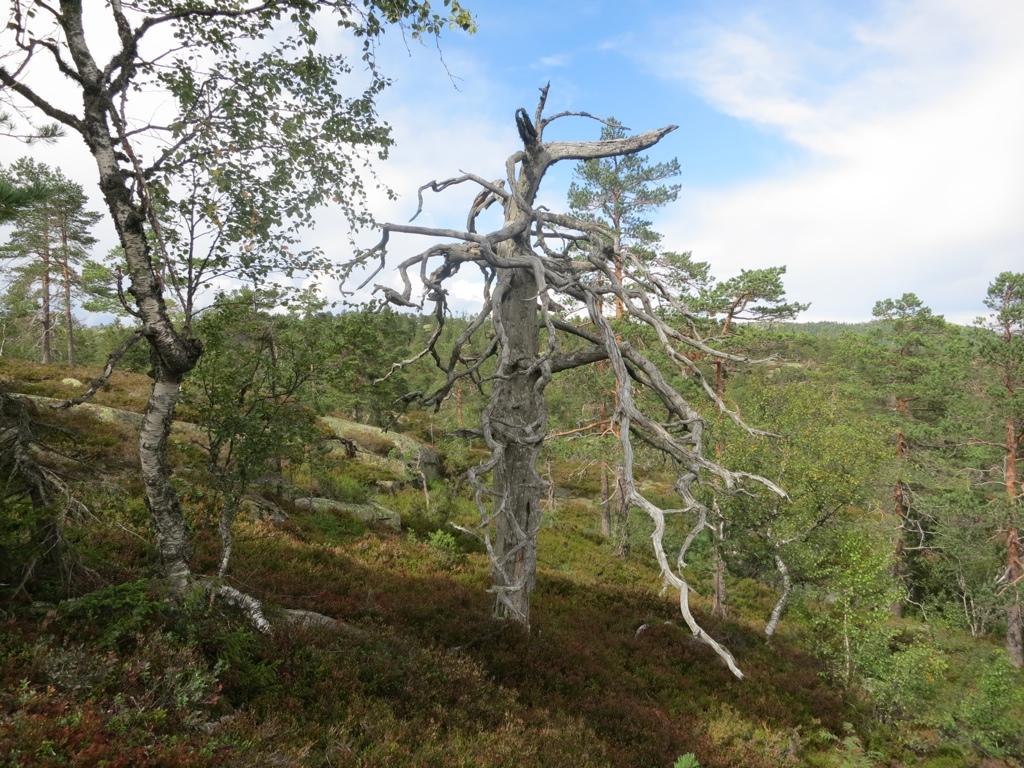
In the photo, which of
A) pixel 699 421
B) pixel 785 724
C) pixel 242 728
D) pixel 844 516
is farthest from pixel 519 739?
pixel 844 516

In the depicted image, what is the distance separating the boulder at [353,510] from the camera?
45.9 ft

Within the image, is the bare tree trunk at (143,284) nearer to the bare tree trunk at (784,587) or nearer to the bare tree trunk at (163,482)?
the bare tree trunk at (163,482)

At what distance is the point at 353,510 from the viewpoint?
587 inches

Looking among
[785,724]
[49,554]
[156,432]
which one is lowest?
[785,724]

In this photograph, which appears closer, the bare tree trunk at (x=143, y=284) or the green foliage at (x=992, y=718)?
the bare tree trunk at (x=143, y=284)

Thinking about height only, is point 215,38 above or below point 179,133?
above

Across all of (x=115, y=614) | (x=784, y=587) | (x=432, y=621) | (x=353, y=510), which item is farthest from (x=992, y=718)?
(x=353, y=510)

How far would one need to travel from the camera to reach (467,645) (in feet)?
23.8

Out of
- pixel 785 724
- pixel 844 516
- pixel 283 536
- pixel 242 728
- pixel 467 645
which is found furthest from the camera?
pixel 844 516

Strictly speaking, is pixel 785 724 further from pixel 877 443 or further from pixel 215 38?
pixel 215 38

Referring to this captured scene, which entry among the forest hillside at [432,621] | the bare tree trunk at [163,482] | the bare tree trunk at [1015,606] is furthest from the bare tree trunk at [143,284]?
the bare tree trunk at [1015,606]

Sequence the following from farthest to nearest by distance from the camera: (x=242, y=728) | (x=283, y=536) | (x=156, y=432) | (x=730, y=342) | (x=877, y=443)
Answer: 1. (x=730, y=342)
2. (x=877, y=443)
3. (x=283, y=536)
4. (x=156, y=432)
5. (x=242, y=728)

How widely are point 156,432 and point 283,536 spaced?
262 inches

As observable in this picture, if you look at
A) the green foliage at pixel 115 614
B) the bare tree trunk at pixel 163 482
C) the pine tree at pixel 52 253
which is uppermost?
the pine tree at pixel 52 253
